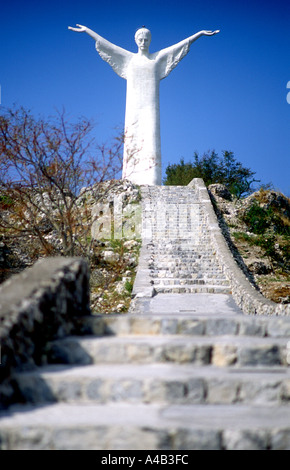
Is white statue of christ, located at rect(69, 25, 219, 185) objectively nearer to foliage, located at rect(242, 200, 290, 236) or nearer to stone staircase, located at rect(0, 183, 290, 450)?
foliage, located at rect(242, 200, 290, 236)

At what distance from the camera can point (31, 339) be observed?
9.65 ft

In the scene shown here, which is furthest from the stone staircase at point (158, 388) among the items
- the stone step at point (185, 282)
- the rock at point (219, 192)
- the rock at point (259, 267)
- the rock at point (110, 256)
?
the rock at point (219, 192)

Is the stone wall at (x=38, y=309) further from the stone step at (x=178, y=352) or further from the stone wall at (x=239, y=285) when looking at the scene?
the stone wall at (x=239, y=285)

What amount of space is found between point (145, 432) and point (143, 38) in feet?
65.1

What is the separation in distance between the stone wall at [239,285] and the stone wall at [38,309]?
3.09 meters

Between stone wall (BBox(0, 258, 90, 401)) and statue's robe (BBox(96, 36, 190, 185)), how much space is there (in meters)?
15.5

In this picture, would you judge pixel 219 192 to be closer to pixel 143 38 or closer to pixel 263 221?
pixel 263 221

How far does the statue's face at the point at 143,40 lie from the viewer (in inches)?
778

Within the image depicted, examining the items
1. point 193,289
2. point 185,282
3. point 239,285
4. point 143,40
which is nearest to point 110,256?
point 185,282

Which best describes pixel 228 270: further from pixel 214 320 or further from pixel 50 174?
pixel 214 320

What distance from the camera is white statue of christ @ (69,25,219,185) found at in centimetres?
1923

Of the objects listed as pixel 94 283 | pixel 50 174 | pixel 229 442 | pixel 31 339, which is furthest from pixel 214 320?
pixel 94 283

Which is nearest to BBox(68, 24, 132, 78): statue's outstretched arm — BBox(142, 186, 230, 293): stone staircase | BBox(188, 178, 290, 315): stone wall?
BBox(142, 186, 230, 293): stone staircase
